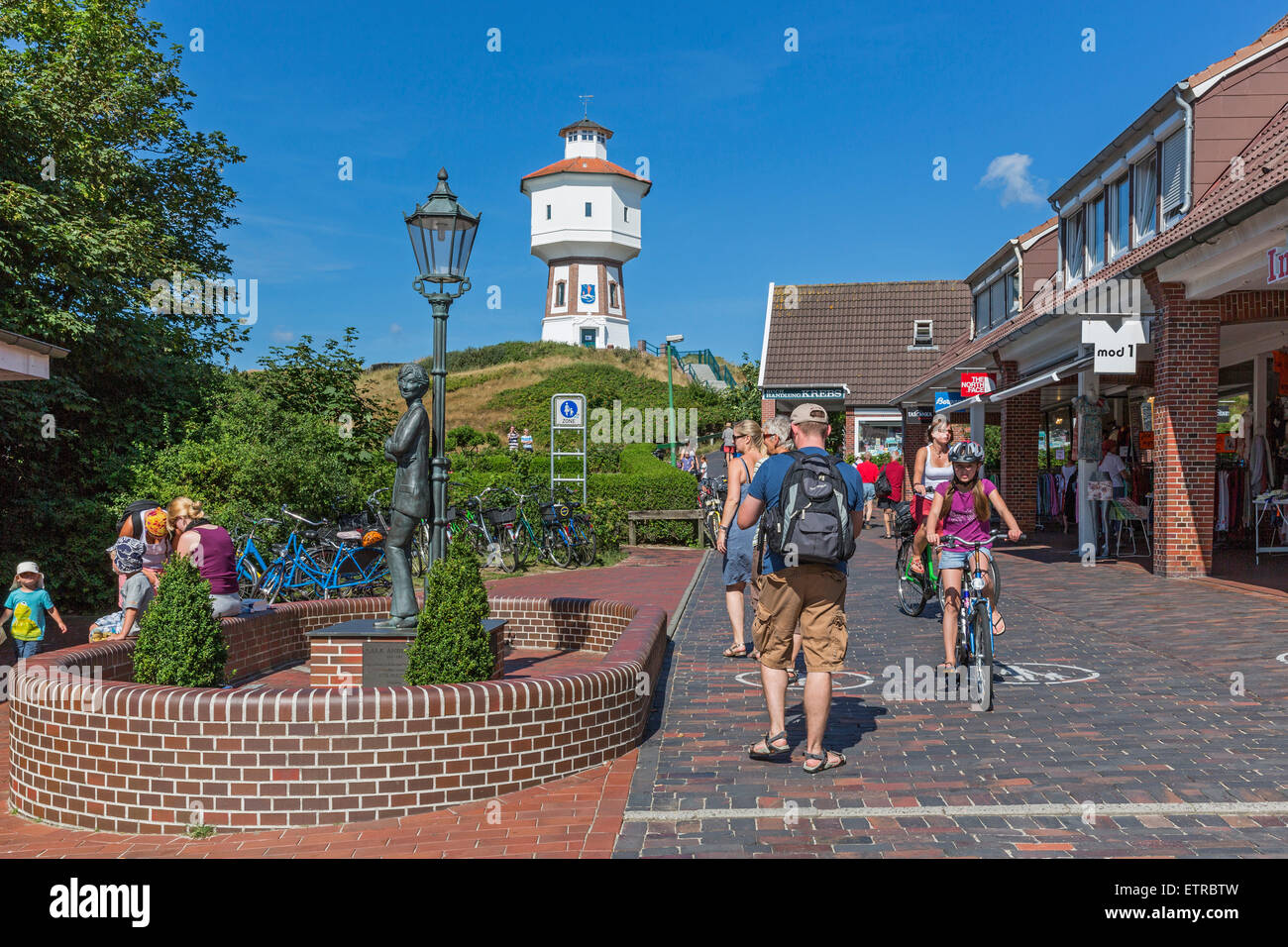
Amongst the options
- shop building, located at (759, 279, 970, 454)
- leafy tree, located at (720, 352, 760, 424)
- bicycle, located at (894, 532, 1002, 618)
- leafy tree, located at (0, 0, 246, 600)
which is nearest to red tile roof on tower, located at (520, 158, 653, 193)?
leafy tree, located at (720, 352, 760, 424)

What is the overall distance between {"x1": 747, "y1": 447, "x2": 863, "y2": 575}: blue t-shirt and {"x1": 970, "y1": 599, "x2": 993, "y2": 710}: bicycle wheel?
4.46 ft

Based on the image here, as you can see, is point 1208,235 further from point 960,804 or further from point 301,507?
point 301,507

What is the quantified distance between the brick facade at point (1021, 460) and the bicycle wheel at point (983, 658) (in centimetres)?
1592

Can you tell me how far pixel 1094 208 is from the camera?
56.6 feet

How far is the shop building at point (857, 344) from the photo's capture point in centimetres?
3519

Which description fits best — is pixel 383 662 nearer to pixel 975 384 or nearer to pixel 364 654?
pixel 364 654

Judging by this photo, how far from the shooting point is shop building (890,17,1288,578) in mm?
12078

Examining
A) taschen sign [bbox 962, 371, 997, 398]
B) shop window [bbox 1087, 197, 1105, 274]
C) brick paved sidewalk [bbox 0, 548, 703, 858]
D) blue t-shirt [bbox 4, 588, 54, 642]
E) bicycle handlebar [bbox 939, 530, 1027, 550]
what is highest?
shop window [bbox 1087, 197, 1105, 274]

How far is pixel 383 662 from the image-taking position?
21.1 ft

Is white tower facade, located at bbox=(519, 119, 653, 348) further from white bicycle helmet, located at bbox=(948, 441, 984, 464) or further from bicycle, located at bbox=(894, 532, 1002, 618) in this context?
white bicycle helmet, located at bbox=(948, 441, 984, 464)

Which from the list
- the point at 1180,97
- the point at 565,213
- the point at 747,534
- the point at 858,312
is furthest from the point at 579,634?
the point at 565,213

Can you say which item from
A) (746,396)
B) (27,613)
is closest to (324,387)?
(27,613)

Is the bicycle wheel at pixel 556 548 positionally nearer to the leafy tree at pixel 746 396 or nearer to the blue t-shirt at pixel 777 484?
the blue t-shirt at pixel 777 484

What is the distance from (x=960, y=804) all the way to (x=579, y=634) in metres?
4.61
